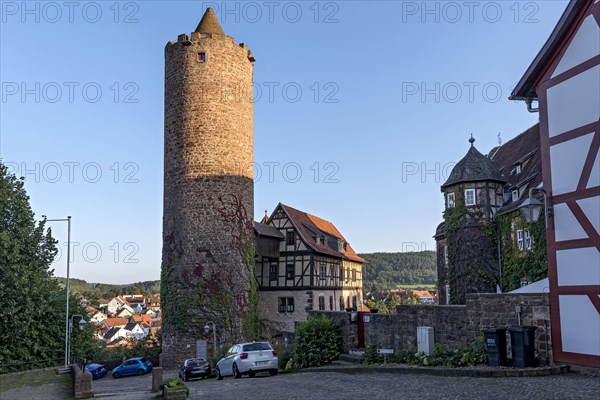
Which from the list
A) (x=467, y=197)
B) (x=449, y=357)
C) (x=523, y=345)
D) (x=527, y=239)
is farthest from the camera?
(x=467, y=197)

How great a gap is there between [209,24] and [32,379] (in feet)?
68.3

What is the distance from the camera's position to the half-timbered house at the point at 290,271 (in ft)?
129

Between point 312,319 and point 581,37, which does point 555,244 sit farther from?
→ point 312,319

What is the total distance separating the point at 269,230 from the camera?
1590 inches

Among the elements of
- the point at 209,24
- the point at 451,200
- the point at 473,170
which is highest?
the point at 209,24

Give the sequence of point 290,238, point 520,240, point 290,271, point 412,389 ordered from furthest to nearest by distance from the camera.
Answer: point 290,238
point 290,271
point 520,240
point 412,389

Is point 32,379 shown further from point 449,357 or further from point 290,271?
point 290,271

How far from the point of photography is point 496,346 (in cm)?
1441

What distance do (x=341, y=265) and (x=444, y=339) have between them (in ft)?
94.5

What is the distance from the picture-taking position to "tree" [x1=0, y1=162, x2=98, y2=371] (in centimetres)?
2558

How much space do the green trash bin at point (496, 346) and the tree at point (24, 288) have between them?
19.2 metres

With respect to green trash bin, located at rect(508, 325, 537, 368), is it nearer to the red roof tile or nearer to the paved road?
the paved road

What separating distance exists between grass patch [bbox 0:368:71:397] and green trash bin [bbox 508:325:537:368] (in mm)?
14315

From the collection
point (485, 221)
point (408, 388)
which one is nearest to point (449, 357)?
point (408, 388)
